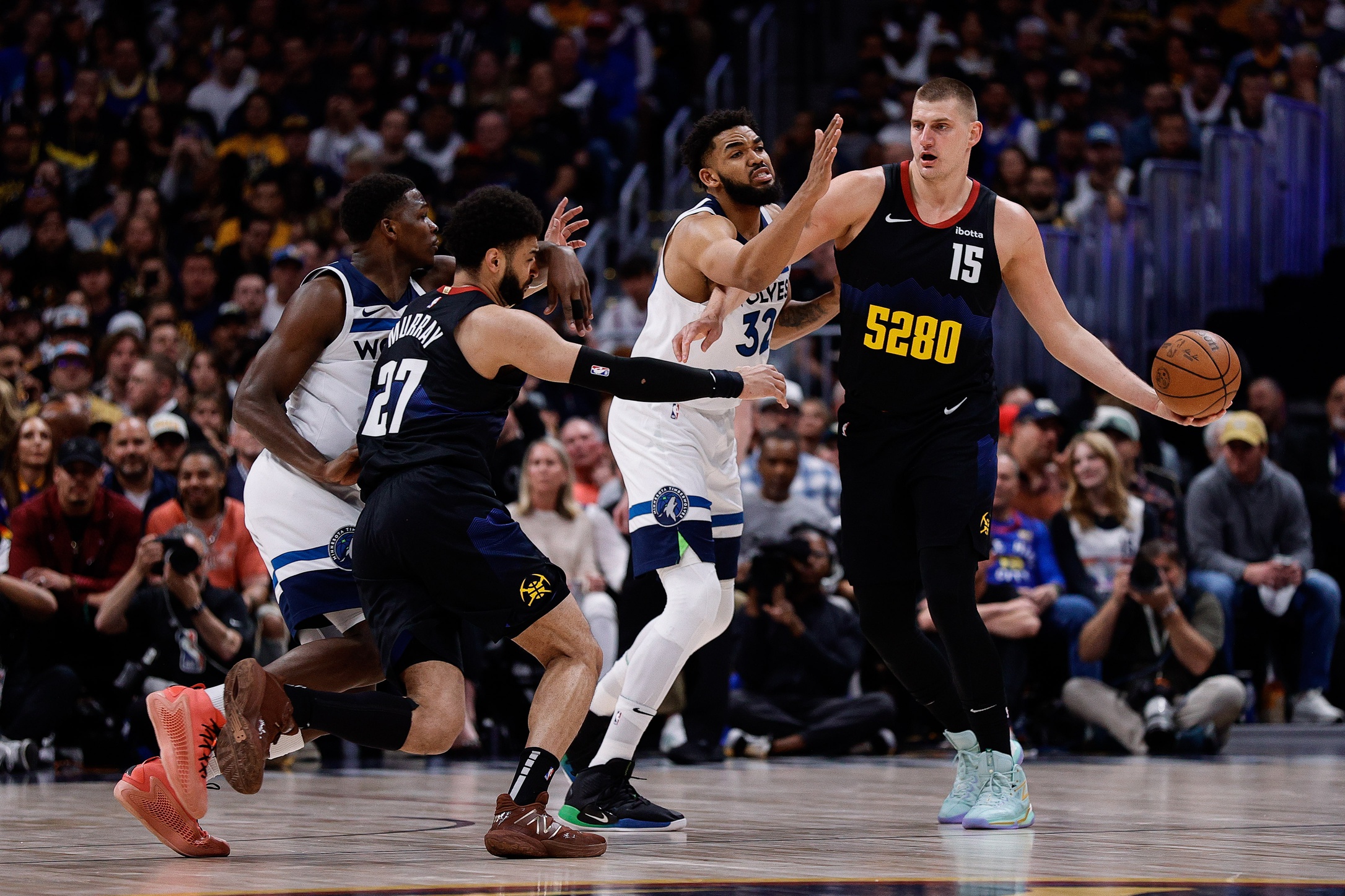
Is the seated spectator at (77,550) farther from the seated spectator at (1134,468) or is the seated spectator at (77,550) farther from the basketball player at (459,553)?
the seated spectator at (1134,468)

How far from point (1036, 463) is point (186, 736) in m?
7.04

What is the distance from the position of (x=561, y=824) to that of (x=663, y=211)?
1105cm

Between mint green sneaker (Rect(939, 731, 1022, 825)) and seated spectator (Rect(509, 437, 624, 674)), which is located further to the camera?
seated spectator (Rect(509, 437, 624, 674))

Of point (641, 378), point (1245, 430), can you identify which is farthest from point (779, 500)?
point (641, 378)

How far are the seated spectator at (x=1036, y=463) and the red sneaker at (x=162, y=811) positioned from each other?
6.93 meters

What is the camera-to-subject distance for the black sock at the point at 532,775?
194 inches

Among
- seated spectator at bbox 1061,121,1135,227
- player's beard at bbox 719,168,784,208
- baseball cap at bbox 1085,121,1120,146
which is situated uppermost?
baseball cap at bbox 1085,121,1120,146

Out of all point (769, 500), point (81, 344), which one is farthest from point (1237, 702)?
point (81, 344)

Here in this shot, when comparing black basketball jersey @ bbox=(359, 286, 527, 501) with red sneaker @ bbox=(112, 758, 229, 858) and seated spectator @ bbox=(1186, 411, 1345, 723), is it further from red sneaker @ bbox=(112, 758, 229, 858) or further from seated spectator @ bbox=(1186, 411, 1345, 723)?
seated spectator @ bbox=(1186, 411, 1345, 723)

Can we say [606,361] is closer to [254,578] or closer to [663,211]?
[254,578]

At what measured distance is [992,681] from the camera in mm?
5816

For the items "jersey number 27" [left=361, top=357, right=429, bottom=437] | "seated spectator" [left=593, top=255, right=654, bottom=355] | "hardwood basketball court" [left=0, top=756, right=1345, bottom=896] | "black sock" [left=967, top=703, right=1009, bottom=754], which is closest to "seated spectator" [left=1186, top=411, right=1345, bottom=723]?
"hardwood basketball court" [left=0, top=756, right=1345, bottom=896]

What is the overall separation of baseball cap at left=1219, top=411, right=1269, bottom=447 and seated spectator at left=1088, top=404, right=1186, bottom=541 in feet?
A: 1.61

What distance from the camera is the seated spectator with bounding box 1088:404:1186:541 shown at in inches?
420
